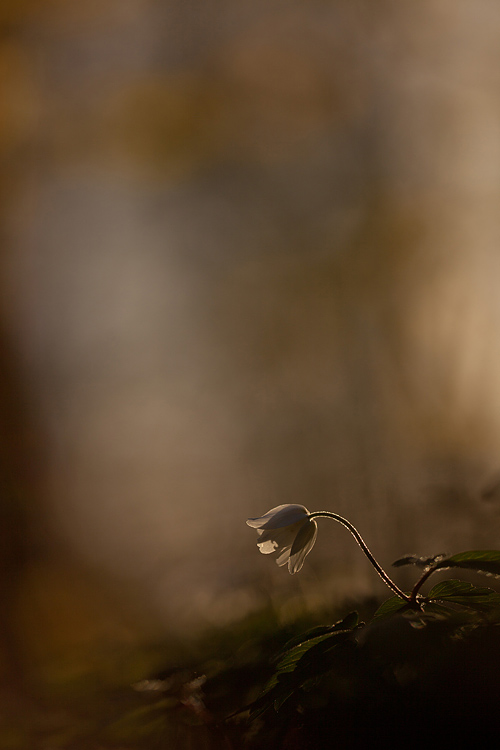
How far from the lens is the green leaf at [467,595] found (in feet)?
1.41

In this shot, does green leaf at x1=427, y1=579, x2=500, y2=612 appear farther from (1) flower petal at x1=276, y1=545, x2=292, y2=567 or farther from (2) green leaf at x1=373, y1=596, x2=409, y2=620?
(1) flower petal at x1=276, y1=545, x2=292, y2=567

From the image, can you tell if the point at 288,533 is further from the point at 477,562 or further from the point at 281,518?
the point at 477,562

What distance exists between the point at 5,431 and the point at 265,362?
1.06 meters

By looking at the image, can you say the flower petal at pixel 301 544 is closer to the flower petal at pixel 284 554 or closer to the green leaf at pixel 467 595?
the flower petal at pixel 284 554

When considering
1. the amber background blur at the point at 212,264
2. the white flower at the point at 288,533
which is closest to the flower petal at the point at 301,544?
the white flower at the point at 288,533

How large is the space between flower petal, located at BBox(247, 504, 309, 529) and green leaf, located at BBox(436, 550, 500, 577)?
0.16m

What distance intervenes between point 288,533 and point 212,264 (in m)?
1.67

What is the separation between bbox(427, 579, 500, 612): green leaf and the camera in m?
0.43

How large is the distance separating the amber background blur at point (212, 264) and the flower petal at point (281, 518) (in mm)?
1317

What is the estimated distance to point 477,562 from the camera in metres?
0.40

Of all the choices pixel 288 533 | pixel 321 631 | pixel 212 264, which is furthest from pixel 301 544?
pixel 212 264

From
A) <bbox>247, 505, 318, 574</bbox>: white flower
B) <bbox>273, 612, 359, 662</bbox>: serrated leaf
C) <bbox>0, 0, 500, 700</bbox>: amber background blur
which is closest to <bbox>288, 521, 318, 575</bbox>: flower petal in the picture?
<bbox>247, 505, 318, 574</bbox>: white flower

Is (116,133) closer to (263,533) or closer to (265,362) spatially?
(265,362)

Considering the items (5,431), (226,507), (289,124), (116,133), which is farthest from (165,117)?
(226,507)
